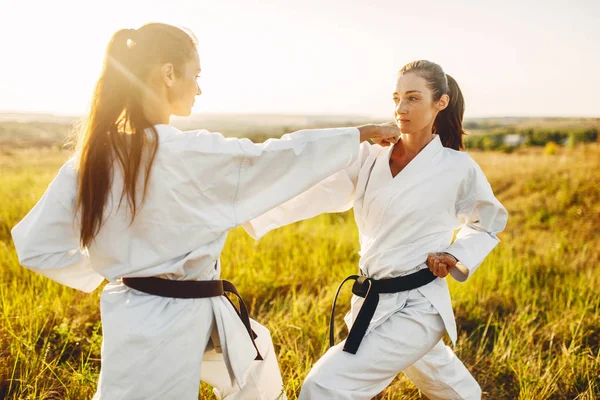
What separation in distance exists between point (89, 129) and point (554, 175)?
10.1 meters

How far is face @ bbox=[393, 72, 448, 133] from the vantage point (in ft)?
7.88

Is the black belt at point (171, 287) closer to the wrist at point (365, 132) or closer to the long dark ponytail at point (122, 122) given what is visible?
the long dark ponytail at point (122, 122)

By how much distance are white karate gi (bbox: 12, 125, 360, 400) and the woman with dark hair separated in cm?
50

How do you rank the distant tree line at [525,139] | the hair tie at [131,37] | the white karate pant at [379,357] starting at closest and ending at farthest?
the hair tie at [131,37]
the white karate pant at [379,357]
the distant tree line at [525,139]

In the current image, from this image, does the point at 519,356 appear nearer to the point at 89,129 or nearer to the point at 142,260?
the point at 142,260

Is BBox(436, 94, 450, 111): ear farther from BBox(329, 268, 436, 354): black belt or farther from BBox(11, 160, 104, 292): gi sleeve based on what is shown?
BBox(11, 160, 104, 292): gi sleeve

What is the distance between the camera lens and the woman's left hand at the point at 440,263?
228 cm

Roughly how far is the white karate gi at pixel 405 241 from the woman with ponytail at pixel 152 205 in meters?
0.52

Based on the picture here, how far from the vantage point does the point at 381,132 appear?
232 cm

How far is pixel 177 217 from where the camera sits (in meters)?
1.85

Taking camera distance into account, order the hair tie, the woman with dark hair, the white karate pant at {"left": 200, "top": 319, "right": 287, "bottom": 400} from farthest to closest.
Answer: the white karate pant at {"left": 200, "top": 319, "right": 287, "bottom": 400} < the woman with dark hair < the hair tie

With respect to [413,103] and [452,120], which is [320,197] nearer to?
[413,103]

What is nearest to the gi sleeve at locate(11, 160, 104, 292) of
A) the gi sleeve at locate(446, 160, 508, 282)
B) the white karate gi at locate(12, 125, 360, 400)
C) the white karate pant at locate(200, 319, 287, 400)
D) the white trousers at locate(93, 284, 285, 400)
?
the white karate gi at locate(12, 125, 360, 400)

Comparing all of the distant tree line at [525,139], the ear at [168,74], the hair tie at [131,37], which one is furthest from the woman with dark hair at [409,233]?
the distant tree line at [525,139]
